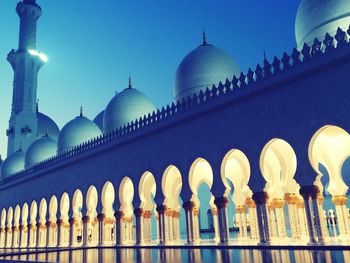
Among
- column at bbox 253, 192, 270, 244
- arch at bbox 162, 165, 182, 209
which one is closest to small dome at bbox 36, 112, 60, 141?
arch at bbox 162, 165, 182, 209

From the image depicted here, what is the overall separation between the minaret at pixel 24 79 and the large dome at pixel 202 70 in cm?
1253

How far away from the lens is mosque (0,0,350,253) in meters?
7.51

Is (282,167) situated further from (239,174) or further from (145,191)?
(145,191)

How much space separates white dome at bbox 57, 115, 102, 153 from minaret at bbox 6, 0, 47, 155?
21.3 ft

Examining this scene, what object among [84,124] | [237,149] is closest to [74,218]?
[84,124]

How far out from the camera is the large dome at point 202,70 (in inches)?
488

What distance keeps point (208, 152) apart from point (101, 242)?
5.47m

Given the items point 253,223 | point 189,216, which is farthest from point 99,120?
point 253,223

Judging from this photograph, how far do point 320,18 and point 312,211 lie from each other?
515 cm

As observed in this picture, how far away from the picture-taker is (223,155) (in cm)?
908

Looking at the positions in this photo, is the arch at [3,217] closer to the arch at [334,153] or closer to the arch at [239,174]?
the arch at [239,174]

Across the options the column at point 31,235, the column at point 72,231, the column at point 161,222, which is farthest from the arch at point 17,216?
the column at point 161,222

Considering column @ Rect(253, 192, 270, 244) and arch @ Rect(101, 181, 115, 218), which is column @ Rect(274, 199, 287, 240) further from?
arch @ Rect(101, 181, 115, 218)

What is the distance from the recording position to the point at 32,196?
17016 mm
